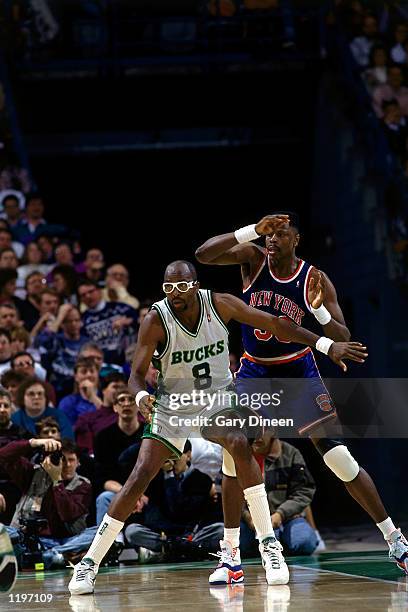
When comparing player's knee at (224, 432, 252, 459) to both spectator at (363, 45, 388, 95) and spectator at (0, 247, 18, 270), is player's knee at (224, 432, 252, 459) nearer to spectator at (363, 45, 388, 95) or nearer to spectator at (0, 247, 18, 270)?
spectator at (0, 247, 18, 270)

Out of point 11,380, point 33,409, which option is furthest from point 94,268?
point 33,409

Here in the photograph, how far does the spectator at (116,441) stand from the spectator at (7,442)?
2.10 feet

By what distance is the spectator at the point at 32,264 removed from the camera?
12.1 m

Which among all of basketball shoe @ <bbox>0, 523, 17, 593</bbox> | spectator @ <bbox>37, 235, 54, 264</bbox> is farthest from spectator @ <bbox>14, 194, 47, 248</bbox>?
basketball shoe @ <bbox>0, 523, 17, 593</bbox>

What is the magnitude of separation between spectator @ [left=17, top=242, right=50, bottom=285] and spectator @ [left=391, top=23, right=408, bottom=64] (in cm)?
586

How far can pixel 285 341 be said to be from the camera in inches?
258

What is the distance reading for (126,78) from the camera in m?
15.2

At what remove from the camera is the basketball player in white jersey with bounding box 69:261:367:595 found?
620cm

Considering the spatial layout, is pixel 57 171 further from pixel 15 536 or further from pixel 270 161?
pixel 15 536

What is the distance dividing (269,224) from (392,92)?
8558 mm

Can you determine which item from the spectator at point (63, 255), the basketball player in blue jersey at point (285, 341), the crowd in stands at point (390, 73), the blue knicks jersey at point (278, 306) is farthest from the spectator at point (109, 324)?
the blue knicks jersey at point (278, 306)

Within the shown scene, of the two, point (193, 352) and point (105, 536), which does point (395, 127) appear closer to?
point (193, 352)

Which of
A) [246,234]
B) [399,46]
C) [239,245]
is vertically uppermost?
[246,234]

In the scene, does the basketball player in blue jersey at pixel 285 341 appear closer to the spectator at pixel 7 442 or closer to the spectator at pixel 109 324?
the spectator at pixel 7 442
